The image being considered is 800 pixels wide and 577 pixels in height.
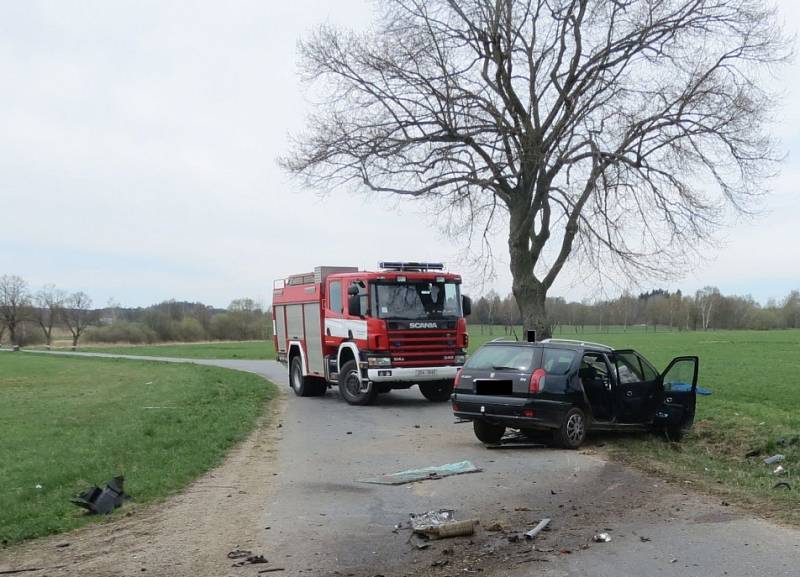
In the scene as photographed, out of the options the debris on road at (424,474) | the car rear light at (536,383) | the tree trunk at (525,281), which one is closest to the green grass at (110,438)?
the debris on road at (424,474)

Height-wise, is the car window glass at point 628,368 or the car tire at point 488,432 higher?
the car window glass at point 628,368

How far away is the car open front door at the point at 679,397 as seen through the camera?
1147cm

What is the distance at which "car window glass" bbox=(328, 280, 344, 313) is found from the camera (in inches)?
721

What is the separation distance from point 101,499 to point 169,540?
58.7 inches

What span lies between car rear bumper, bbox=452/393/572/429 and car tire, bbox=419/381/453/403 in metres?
7.97

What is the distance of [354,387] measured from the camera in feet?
59.9

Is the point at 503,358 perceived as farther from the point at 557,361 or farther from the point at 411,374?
the point at 411,374

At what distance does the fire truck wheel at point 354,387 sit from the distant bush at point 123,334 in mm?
89250

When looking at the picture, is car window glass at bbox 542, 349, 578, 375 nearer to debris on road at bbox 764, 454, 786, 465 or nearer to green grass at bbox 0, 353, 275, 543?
debris on road at bbox 764, 454, 786, 465

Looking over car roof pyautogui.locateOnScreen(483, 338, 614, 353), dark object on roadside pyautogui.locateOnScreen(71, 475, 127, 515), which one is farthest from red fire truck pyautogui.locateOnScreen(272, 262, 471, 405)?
dark object on roadside pyautogui.locateOnScreen(71, 475, 127, 515)

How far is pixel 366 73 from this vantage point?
20469 mm

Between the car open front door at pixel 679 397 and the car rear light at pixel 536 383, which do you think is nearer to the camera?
the car rear light at pixel 536 383

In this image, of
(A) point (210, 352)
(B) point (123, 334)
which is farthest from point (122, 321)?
(A) point (210, 352)

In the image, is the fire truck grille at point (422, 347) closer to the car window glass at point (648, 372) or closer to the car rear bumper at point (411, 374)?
the car rear bumper at point (411, 374)
